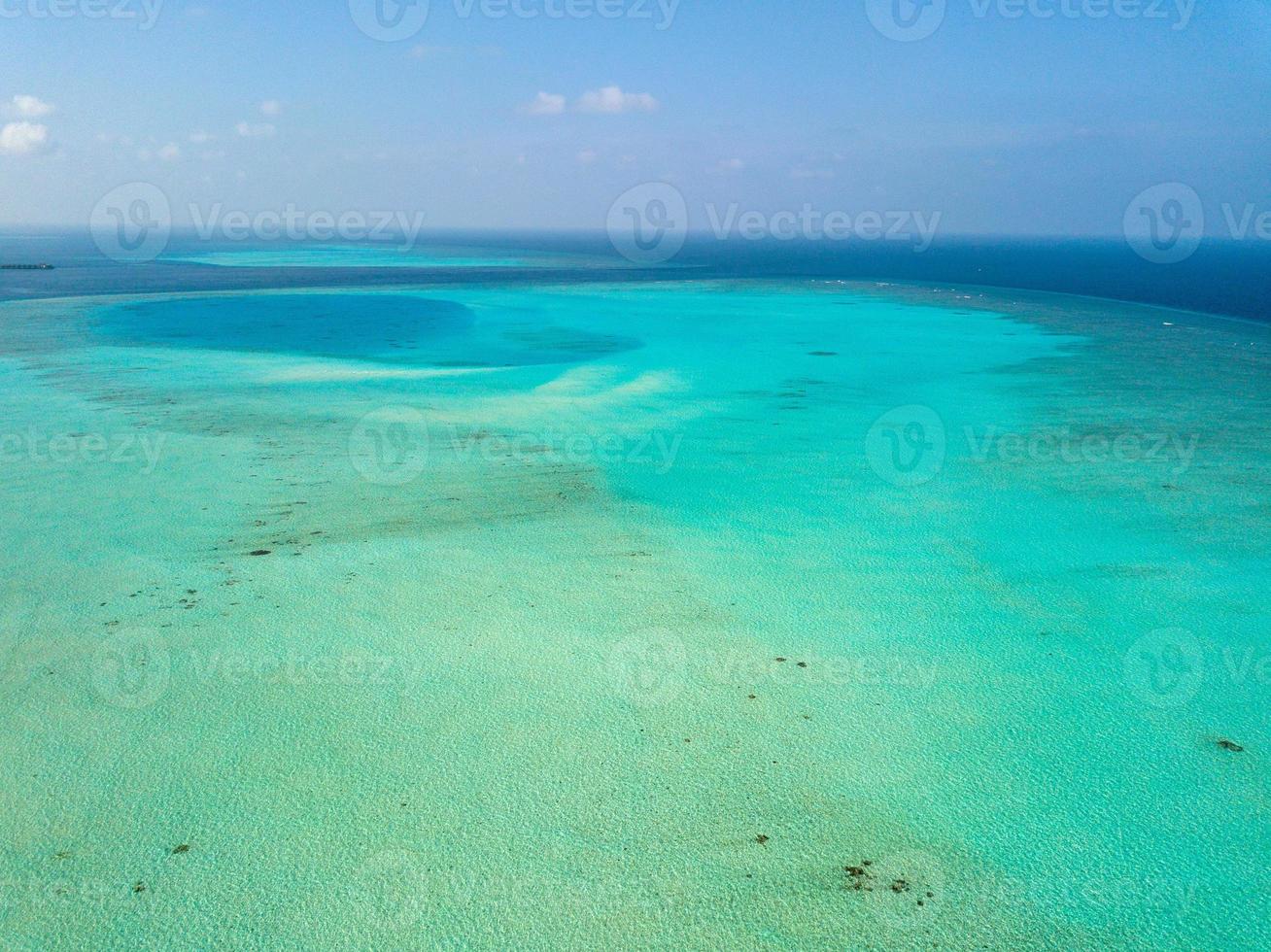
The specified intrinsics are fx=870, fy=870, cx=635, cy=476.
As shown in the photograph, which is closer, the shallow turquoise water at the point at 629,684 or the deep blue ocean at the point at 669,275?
the shallow turquoise water at the point at 629,684

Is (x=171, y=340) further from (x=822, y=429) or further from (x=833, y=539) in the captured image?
(x=833, y=539)

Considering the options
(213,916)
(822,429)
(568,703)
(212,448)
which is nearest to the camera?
(213,916)

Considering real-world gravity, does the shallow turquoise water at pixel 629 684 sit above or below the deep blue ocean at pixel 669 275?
below

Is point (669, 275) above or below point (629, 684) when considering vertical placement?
above

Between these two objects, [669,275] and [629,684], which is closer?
[629,684]

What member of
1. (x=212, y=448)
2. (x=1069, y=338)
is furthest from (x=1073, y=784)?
(x=1069, y=338)

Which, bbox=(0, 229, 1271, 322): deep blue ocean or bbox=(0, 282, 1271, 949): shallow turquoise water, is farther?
bbox=(0, 229, 1271, 322): deep blue ocean

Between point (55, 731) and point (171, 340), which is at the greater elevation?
point (171, 340)

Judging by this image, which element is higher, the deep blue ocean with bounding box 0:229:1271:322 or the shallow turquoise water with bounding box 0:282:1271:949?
the deep blue ocean with bounding box 0:229:1271:322
